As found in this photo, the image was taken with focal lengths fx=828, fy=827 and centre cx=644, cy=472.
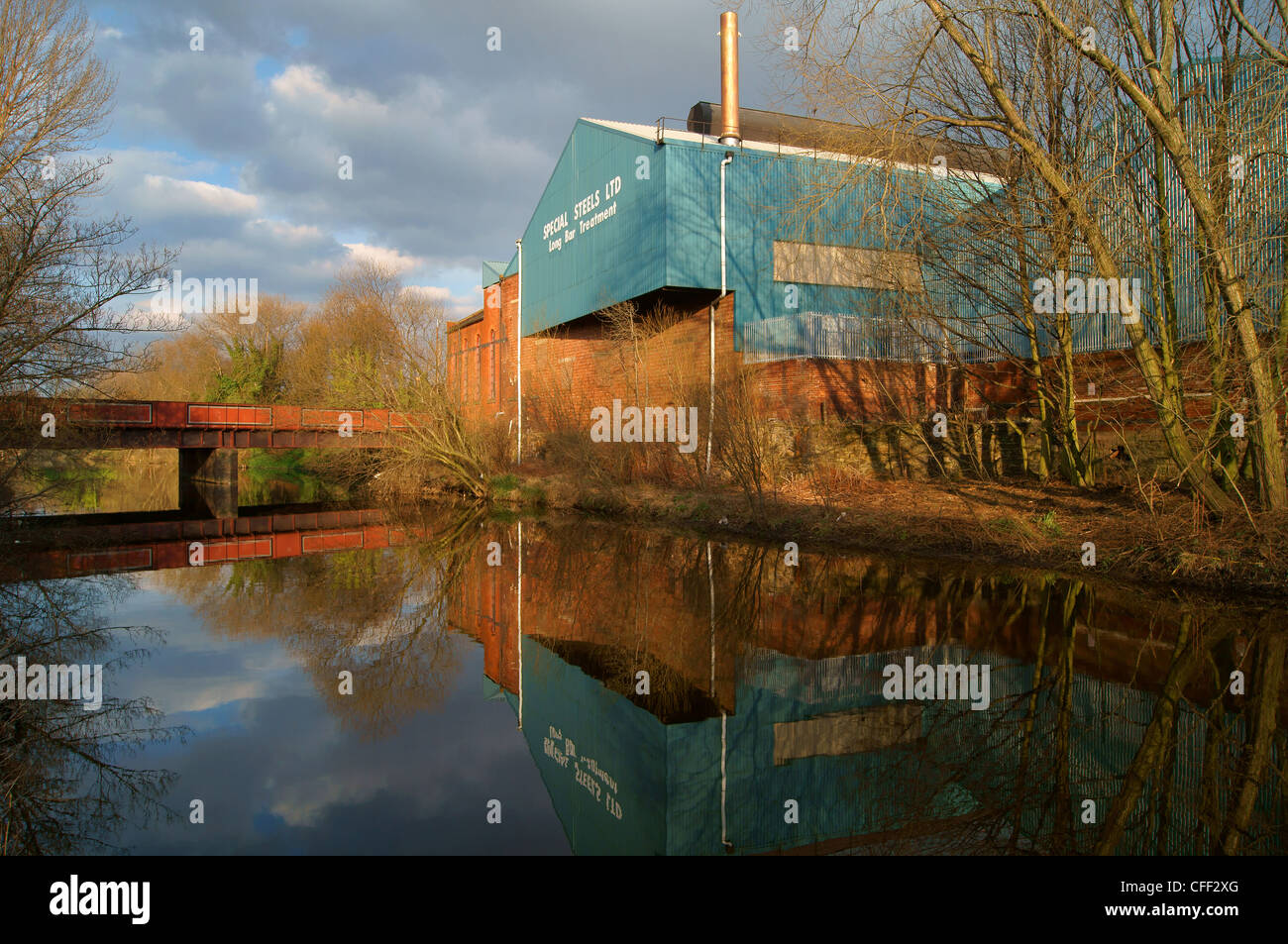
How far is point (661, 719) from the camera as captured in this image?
5855 mm

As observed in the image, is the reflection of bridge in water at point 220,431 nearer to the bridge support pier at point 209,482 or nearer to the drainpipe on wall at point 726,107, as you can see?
the bridge support pier at point 209,482

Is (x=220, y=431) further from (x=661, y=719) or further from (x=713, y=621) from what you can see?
(x=661, y=719)

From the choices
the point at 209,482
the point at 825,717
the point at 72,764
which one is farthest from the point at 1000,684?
the point at 209,482

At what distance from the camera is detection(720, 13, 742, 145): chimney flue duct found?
24.5 metres

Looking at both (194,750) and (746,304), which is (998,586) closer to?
(194,750)

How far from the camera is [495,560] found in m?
13.3

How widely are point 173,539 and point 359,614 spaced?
40.6 ft

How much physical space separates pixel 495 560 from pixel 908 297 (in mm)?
9196

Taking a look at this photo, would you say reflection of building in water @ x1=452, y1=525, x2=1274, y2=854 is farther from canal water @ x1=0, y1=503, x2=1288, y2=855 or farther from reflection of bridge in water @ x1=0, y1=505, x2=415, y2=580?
reflection of bridge in water @ x1=0, y1=505, x2=415, y2=580

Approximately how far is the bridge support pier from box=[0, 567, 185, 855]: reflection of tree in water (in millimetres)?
18667

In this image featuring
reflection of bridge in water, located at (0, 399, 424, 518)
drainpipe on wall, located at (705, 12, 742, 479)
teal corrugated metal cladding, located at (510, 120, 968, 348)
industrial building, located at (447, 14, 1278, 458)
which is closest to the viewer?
industrial building, located at (447, 14, 1278, 458)

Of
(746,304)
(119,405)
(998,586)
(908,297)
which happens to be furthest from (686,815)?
(119,405)

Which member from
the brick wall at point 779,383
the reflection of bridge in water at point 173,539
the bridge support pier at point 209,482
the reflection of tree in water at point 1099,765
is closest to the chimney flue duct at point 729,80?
the brick wall at point 779,383

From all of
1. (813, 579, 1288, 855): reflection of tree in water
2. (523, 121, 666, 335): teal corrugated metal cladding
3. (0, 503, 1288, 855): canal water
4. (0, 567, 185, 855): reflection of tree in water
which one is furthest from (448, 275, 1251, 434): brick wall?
(0, 567, 185, 855): reflection of tree in water
